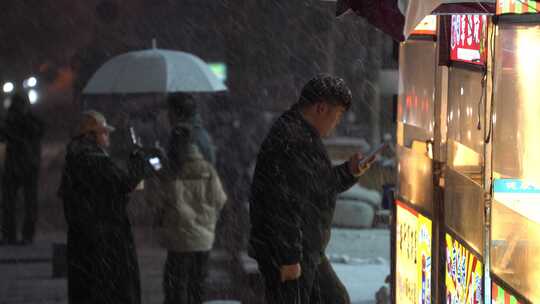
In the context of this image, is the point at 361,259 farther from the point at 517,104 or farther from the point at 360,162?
the point at 517,104

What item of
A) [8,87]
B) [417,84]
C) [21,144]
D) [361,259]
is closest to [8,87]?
[8,87]

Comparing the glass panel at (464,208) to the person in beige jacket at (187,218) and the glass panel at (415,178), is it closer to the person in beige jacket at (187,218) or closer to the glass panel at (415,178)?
the glass panel at (415,178)

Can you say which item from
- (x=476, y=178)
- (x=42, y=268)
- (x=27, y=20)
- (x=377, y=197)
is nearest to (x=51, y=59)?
(x=27, y=20)

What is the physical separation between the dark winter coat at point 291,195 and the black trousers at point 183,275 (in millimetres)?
2445

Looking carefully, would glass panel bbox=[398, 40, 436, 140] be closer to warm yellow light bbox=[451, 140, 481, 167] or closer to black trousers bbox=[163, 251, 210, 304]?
warm yellow light bbox=[451, 140, 481, 167]

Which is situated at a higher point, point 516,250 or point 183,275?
point 516,250

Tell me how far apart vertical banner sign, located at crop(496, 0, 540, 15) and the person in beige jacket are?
4190 millimetres

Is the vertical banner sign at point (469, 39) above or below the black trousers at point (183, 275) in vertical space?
above

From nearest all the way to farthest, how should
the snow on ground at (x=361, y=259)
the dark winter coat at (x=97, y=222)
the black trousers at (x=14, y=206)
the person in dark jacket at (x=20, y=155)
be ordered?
the dark winter coat at (x=97, y=222), the snow on ground at (x=361, y=259), the black trousers at (x=14, y=206), the person in dark jacket at (x=20, y=155)

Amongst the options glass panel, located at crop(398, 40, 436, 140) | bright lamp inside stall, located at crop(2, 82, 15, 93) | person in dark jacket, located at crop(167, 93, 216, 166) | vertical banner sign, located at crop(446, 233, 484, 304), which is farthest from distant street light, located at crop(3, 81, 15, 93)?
vertical banner sign, located at crop(446, 233, 484, 304)

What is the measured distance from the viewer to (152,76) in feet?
32.9

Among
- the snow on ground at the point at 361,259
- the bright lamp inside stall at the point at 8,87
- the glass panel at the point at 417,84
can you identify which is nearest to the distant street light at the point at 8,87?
the bright lamp inside stall at the point at 8,87

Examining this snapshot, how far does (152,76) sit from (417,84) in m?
4.47

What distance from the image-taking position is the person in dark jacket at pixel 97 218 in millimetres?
6594
